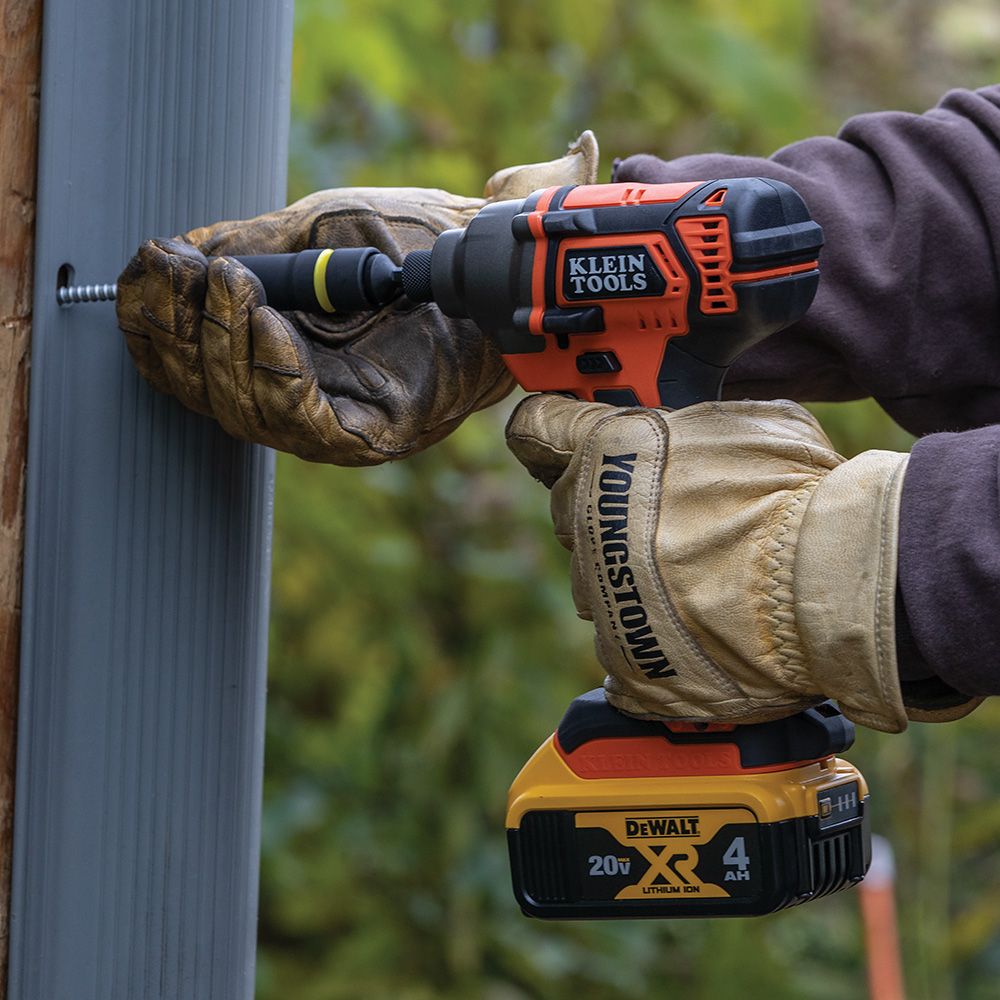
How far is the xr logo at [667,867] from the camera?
3.84 ft

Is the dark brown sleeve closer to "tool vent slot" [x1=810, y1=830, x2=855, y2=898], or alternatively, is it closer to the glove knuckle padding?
the glove knuckle padding

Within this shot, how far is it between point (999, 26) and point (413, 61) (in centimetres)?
239

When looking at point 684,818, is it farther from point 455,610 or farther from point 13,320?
point 455,610

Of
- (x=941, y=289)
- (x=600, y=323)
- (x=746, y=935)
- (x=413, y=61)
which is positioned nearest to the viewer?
(x=600, y=323)

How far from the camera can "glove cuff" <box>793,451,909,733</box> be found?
1078 mm

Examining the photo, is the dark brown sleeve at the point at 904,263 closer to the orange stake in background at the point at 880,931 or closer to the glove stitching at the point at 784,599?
the glove stitching at the point at 784,599

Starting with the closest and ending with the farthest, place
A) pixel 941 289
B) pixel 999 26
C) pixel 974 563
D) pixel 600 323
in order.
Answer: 1. pixel 974 563
2. pixel 600 323
3. pixel 941 289
4. pixel 999 26

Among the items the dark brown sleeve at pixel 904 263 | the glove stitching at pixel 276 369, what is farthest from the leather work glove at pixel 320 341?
the dark brown sleeve at pixel 904 263

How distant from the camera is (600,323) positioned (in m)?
1.16

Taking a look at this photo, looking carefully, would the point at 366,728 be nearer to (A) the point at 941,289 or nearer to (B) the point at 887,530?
(A) the point at 941,289

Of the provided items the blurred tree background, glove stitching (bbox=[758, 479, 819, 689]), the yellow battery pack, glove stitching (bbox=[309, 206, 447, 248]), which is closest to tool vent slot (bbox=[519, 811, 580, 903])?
the yellow battery pack

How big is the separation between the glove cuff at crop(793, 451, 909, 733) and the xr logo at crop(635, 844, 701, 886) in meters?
0.21

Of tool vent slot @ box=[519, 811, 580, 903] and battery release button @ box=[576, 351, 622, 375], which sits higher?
battery release button @ box=[576, 351, 622, 375]

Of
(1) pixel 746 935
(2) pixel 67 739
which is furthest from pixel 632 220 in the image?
(1) pixel 746 935
